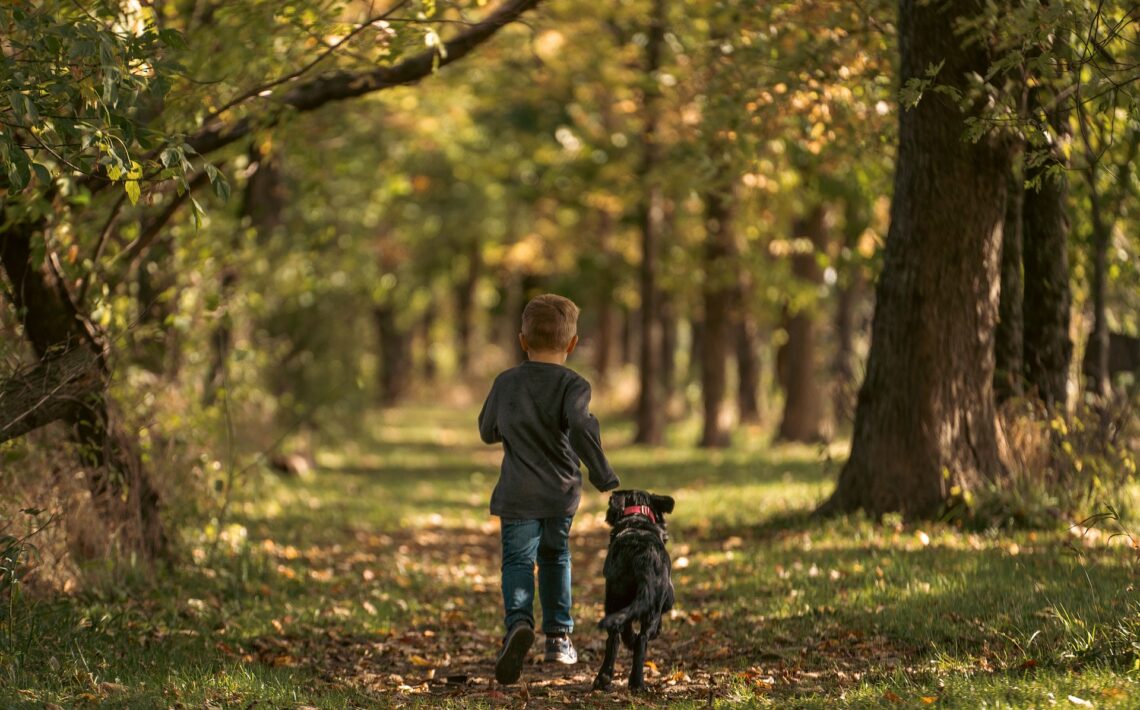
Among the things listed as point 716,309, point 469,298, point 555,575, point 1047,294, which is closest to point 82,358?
point 555,575

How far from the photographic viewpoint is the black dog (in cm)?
622

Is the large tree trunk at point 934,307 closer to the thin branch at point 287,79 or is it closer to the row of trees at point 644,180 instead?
the row of trees at point 644,180

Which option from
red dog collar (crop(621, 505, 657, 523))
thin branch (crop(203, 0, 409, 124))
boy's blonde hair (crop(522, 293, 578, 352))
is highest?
thin branch (crop(203, 0, 409, 124))

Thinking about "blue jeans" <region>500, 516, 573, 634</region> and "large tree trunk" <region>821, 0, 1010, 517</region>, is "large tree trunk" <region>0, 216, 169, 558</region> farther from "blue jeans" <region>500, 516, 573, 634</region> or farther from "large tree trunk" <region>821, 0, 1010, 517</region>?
"large tree trunk" <region>821, 0, 1010, 517</region>

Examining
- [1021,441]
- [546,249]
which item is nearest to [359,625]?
[1021,441]

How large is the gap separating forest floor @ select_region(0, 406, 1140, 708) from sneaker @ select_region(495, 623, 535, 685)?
0.14 meters

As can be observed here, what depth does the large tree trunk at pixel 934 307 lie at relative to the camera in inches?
391

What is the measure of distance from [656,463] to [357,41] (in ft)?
40.3

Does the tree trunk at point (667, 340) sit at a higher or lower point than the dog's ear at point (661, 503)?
higher

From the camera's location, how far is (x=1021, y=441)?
10.7 meters

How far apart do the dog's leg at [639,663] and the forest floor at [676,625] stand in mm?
86

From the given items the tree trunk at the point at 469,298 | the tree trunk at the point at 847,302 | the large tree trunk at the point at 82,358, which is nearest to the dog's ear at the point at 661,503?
the large tree trunk at the point at 82,358

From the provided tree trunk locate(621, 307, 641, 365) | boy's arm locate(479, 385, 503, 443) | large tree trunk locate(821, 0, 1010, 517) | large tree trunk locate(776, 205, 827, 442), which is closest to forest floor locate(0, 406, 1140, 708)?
large tree trunk locate(821, 0, 1010, 517)

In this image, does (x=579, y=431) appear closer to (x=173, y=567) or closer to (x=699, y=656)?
(x=699, y=656)
